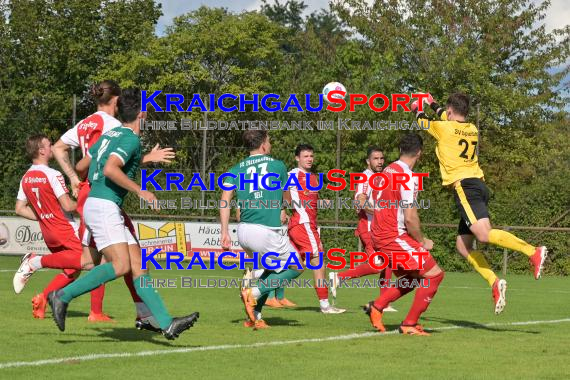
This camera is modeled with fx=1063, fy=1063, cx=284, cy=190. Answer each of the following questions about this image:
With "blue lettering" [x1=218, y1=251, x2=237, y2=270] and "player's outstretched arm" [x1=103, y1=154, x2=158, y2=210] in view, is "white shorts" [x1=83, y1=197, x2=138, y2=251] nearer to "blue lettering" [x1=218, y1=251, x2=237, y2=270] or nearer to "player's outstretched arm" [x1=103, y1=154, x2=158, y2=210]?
"player's outstretched arm" [x1=103, y1=154, x2=158, y2=210]

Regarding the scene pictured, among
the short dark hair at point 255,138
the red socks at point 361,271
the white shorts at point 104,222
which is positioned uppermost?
the short dark hair at point 255,138

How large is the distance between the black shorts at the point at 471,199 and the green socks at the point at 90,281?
3.92 m

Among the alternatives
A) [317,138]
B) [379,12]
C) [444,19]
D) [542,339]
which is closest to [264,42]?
[379,12]

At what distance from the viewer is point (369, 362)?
8086 mm

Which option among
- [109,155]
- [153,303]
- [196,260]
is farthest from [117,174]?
[196,260]

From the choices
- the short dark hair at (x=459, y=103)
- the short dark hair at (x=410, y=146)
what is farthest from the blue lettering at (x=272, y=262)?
the short dark hair at (x=459, y=103)

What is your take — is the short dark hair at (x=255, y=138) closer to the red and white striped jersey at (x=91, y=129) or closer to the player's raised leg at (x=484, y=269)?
the red and white striped jersey at (x=91, y=129)

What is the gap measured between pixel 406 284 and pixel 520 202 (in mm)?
17815

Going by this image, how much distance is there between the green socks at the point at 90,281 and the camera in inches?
342

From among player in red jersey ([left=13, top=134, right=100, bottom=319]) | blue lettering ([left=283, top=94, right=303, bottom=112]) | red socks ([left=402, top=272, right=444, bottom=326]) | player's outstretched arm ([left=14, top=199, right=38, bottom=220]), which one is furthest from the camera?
blue lettering ([left=283, top=94, right=303, bottom=112])

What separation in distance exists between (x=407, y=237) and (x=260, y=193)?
148 cm

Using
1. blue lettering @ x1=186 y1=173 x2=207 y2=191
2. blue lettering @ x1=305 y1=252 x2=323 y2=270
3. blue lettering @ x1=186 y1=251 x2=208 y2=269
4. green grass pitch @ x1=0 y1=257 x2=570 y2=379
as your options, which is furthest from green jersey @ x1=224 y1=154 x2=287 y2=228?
blue lettering @ x1=186 y1=173 x2=207 y2=191

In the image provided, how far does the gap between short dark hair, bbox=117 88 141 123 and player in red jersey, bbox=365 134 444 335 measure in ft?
7.93

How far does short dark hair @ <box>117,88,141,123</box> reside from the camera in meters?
9.01
